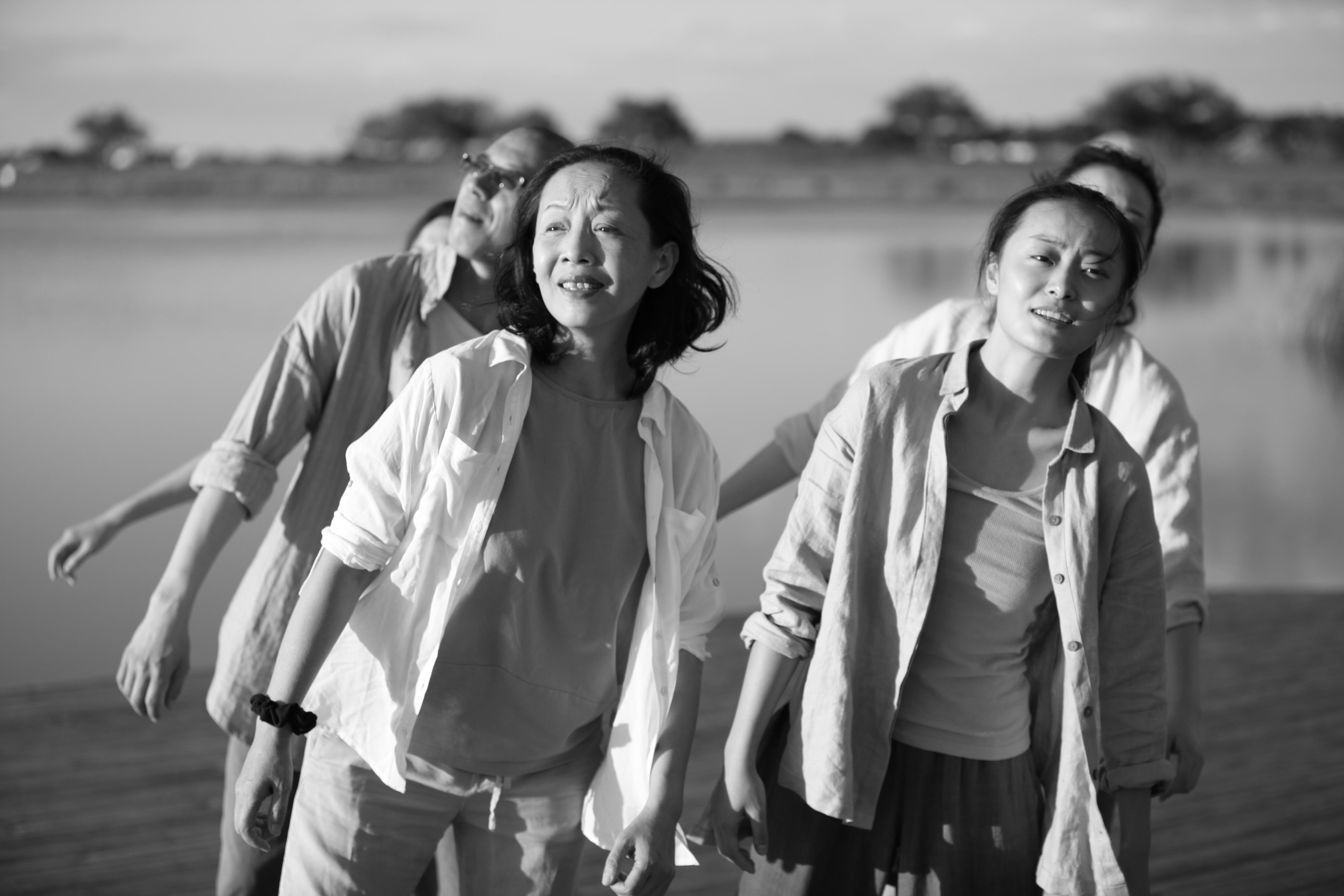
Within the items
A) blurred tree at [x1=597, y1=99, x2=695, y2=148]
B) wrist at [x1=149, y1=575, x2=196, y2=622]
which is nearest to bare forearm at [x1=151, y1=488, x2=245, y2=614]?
wrist at [x1=149, y1=575, x2=196, y2=622]

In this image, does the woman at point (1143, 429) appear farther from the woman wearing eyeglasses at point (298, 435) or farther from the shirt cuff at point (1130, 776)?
the woman wearing eyeglasses at point (298, 435)

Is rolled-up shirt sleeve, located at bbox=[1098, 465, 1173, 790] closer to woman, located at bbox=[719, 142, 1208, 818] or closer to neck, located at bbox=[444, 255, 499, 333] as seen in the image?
woman, located at bbox=[719, 142, 1208, 818]

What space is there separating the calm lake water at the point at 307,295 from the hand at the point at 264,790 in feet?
10.2

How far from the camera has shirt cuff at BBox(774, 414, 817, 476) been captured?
6.50 ft

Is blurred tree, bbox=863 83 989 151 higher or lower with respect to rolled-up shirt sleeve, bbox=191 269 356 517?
lower

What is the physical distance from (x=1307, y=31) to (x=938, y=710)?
1244 centimetres

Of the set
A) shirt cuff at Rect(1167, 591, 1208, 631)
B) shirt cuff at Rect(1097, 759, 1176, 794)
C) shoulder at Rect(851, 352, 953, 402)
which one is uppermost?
shoulder at Rect(851, 352, 953, 402)

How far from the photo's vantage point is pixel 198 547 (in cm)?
161

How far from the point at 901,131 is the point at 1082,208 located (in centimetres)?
1231

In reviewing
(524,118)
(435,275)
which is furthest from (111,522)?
(524,118)

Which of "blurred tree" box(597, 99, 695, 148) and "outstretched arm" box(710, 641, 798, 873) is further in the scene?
"blurred tree" box(597, 99, 695, 148)

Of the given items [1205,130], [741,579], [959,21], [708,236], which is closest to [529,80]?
[708,236]

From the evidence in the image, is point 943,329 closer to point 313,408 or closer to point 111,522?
point 313,408

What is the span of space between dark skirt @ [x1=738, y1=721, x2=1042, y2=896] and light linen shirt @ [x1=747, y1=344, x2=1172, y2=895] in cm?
4
